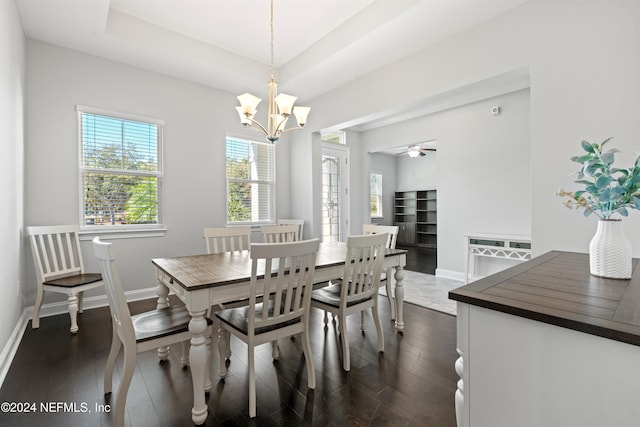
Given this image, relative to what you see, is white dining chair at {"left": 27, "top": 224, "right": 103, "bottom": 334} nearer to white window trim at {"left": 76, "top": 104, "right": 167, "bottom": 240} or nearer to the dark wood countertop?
white window trim at {"left": 76, "top": 104, "right": 167, "bottom": 240}

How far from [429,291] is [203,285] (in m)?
3.43

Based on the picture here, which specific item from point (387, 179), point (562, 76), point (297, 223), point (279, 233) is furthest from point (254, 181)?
point (387, 179)

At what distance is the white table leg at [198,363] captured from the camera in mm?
1646

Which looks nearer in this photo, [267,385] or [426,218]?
[267,385]

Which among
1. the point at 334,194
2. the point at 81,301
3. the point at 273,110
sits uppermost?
the point at 273,110

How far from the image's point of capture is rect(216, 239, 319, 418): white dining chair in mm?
1689

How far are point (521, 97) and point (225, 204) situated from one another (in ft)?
14.8

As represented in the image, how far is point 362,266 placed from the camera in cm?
229

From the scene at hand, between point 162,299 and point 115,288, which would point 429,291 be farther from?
point 115,288

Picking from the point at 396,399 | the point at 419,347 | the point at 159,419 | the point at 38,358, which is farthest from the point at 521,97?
the point at 38,358

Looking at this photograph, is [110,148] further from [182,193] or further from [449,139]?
[449,139]

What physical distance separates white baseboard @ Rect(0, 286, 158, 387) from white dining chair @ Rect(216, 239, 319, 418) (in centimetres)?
163

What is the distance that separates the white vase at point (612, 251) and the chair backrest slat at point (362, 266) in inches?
49.6

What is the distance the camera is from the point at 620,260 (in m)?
1.23
